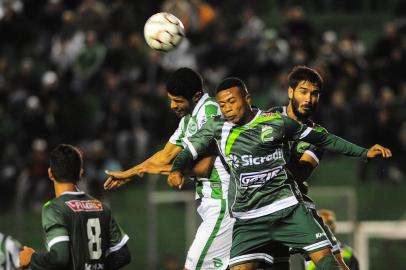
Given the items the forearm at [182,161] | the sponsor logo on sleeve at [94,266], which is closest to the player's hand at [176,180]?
the forearm at [182,161]

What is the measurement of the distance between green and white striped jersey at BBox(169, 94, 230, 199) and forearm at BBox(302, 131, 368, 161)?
1.08 m

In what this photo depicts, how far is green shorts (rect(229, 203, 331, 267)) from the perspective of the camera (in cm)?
878

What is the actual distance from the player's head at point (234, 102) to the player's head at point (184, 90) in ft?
2.64

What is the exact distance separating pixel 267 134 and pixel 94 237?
1602 mm

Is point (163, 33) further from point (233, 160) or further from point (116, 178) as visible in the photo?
point (233, 160)

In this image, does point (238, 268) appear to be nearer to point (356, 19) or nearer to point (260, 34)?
point (260, 34)

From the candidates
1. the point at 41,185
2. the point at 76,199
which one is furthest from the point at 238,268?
the point at 41,185

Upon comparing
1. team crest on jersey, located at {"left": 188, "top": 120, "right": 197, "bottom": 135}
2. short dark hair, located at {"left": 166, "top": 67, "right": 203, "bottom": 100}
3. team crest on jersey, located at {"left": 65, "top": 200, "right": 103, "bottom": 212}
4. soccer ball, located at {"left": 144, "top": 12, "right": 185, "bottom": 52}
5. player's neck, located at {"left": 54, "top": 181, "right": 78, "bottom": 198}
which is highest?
soccer ball, located at {"left": 144, "top": 12, "right": 185, "bottom": 52}

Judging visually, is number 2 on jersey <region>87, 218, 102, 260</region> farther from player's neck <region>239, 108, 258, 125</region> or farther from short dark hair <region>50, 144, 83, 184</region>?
player's neck <region>239, 108, 258, 125</region>

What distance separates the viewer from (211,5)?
2512cm

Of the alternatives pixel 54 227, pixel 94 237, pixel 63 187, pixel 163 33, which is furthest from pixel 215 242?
pixel 163 33

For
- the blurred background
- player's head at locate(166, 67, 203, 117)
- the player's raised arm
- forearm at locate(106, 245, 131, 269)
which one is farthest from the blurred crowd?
the player's raised arm

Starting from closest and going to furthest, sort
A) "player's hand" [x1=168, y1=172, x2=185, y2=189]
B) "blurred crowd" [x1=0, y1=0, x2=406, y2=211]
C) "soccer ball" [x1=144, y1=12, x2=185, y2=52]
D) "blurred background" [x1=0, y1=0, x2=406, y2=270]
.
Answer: "player's hand" [x1=168, y1=172, x2=185, y2=189] < "soccer ball" [x1=144, y1=12, x2=185, y2=52] < "blurred background" [x1=0, y1=0, x2=406, y2=270] < "blurred crowd" [x1=0, y1=0, x2=406, y2=211]

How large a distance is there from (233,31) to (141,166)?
1372 cm
